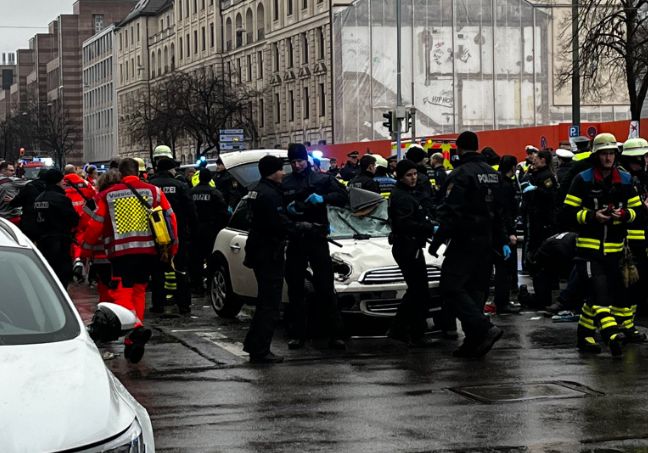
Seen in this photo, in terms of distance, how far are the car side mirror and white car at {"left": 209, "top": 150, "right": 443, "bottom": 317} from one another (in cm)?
642

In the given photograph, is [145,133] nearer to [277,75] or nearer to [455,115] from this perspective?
[277,75]

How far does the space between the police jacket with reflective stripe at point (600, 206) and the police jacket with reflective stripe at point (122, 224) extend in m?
3.69

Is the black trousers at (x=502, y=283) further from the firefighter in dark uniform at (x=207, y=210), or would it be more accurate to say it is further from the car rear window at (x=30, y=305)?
the car rear window at (x=30, y=305)

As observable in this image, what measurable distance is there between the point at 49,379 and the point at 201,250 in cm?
1311

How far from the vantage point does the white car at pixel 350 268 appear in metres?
12.5

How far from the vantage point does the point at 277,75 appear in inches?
3324

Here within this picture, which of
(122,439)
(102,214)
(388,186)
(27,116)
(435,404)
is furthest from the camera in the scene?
(27,116)

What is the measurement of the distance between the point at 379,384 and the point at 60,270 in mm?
6356

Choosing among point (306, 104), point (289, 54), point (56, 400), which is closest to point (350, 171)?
point (56, 400)

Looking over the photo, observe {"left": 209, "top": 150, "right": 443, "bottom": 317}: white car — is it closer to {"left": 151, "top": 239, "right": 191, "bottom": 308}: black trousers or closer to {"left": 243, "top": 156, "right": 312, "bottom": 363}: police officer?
{"left": 151, "top": 239, "right": 191, "bottom": 308}: black trousers

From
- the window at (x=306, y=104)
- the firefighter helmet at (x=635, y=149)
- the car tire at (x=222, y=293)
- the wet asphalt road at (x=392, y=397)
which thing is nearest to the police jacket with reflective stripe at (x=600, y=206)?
the wet asphalt road at (x=392, y=397)

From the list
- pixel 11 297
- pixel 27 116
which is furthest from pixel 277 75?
pixel 11 297

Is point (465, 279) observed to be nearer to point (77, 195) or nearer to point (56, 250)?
point (56, 250)

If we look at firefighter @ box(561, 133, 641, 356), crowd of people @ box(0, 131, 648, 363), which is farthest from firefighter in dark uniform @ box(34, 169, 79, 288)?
firefighter @ box(561, 133, 641, 356)
